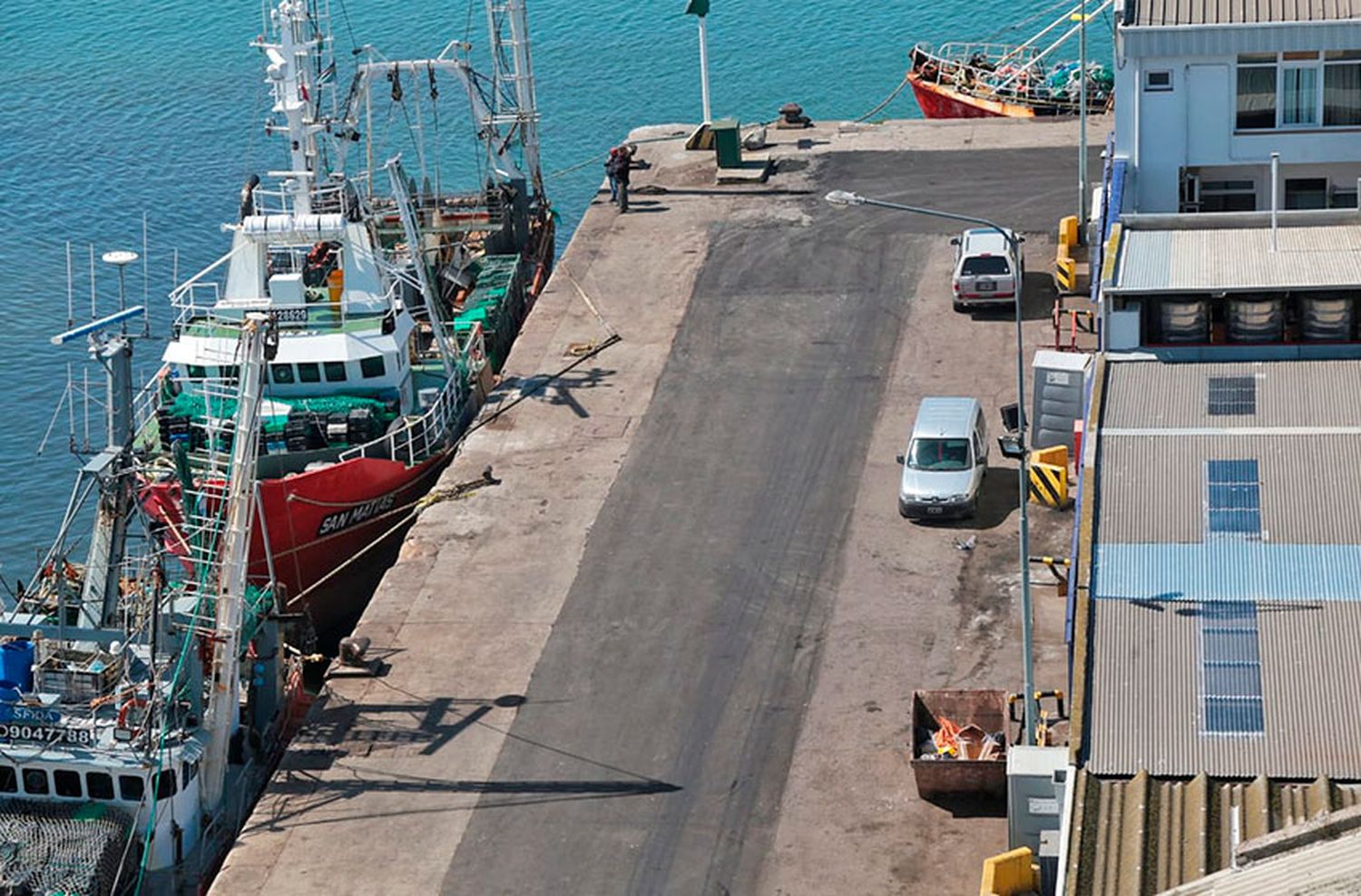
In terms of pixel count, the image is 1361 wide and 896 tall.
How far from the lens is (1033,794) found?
3378 cm

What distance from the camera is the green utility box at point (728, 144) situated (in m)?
67.8

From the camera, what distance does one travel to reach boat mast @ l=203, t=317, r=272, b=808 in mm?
39062

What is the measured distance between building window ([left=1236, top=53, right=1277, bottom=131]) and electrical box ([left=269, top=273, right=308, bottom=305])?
22005 mm

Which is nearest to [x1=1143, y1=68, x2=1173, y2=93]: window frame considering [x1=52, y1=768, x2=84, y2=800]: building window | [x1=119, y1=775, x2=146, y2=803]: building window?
[x1=119, y1=775, x2=146, y2=803]: building window

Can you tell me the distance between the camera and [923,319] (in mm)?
56969

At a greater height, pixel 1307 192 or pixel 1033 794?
pixel 1307 192

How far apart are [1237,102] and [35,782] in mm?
30374

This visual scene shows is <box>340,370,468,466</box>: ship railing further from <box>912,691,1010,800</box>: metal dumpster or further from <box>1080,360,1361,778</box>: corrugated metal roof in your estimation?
<box>1080,360,1361,778</box>: corrugated metal roof

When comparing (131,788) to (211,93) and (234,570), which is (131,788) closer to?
(234,570)

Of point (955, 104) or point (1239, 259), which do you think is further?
point (955, 104)

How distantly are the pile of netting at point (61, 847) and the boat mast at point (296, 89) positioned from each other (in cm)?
2057

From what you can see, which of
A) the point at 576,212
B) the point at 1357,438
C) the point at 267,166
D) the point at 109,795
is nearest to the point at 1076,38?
the point at 576,212

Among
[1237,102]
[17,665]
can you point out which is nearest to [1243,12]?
[1237,102]

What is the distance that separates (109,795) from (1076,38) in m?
66.3
